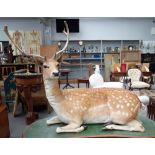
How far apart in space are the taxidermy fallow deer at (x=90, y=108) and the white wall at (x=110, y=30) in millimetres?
6246

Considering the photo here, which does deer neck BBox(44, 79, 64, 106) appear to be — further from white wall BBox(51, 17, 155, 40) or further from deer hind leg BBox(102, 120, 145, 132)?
white wall BBox(51, 17, 155, 40)

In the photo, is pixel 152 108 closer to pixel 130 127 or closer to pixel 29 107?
pixel 130 127

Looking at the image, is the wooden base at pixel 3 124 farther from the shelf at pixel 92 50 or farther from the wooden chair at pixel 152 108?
the shelf at pixel 92 50

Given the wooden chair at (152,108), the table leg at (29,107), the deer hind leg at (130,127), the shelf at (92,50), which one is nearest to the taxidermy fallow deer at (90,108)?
the deer hind leg at (130,127)

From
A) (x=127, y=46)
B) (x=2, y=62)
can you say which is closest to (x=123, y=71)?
(x=127, y=46)

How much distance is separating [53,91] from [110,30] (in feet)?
21.4

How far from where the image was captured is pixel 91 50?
302 inches

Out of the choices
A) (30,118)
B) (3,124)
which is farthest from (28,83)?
(3,124)

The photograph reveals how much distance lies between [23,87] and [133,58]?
442 centimetres

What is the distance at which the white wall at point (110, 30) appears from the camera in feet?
25.1

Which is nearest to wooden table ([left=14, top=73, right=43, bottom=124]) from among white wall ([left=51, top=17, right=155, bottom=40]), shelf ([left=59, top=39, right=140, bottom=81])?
shelf ([left=59, top=39, right=140, bottom=81])
